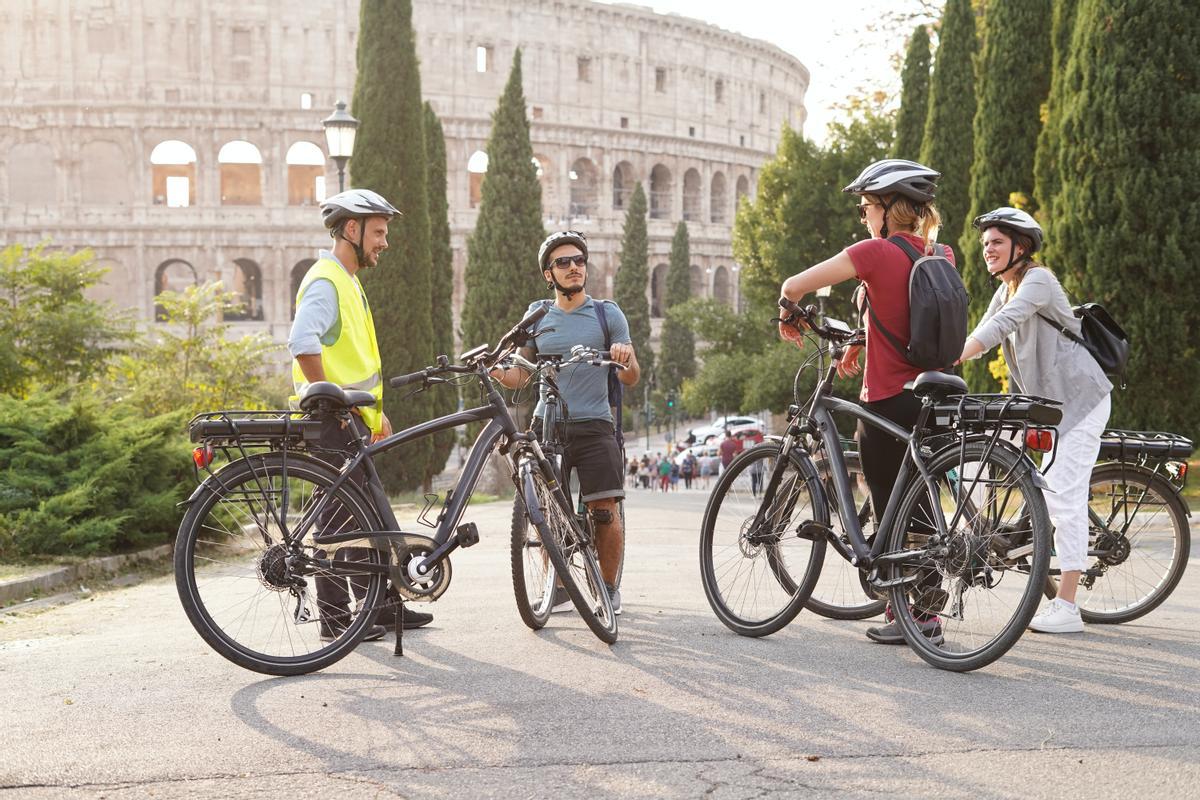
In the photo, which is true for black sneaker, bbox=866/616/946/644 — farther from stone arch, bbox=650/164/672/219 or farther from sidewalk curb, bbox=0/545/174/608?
stone arch, bbox=650/164/672/219

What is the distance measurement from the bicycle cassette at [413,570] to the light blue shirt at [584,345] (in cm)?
125

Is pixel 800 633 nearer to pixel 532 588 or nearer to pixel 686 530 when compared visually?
pixel 532 588

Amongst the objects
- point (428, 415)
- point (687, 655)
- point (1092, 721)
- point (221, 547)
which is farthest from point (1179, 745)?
point (428, 415)

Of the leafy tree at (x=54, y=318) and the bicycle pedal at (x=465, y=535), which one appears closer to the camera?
the bicycle pedal at (x=465, y=535)

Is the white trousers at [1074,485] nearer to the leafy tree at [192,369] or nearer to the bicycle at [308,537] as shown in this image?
the bicycle at [308,537]

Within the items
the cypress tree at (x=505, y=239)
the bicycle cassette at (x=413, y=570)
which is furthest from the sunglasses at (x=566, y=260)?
the cypress tree at (x=505, y=239)

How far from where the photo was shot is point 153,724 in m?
4.20

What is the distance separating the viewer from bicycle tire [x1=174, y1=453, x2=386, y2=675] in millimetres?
4828

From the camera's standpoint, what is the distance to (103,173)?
63.1 m

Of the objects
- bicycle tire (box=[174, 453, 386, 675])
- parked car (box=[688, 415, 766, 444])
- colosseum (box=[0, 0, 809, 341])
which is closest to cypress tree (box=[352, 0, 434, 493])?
bicycle tire (box=[174, 453, 386, 675])

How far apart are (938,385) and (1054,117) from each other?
9946 millimetres

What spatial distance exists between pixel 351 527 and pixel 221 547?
822 mm

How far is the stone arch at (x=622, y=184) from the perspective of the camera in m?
70.6

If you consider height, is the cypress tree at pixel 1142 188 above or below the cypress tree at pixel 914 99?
below
